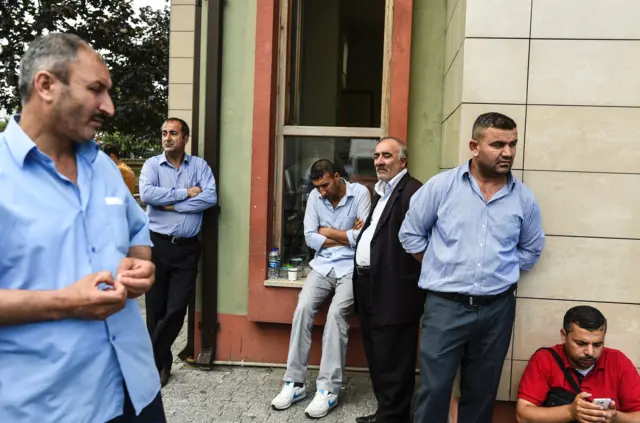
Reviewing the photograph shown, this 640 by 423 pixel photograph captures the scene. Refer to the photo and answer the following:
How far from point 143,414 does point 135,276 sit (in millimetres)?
570

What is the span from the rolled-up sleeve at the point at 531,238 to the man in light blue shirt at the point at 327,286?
49.8 inches

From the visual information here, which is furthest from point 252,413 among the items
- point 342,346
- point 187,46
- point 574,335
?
point 187,46

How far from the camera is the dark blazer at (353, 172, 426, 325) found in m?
3.55

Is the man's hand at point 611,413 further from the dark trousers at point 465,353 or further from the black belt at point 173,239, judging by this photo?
the black belt at point 173,239

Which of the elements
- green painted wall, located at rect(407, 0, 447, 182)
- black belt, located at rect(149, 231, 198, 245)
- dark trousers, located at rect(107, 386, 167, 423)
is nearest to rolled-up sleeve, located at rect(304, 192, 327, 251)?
green painted wall, located at rect(407, 0, 447, 182)

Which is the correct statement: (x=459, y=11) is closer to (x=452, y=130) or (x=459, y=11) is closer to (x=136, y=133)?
(x=452, y=130)

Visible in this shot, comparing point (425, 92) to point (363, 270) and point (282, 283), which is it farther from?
point (282, 283)

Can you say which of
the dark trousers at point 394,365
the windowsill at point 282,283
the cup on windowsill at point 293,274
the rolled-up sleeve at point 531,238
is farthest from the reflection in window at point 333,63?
the rolled-up sleeve at point 531,238

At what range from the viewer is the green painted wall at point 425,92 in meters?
4.64

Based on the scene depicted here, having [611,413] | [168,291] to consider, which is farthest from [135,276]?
[168,291]

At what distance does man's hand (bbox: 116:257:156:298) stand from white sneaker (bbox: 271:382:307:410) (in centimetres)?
257

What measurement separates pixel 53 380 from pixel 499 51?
2.88m

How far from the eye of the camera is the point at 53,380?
5.36 feet

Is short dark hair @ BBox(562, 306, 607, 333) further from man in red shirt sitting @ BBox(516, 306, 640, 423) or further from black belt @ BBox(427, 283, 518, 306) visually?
black belt @ BBox(427, 283, 518, 306)
